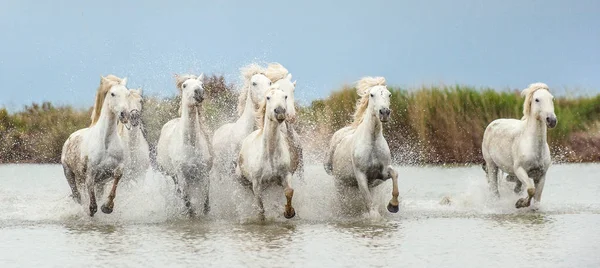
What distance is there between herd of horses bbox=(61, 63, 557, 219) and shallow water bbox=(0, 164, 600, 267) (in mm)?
269

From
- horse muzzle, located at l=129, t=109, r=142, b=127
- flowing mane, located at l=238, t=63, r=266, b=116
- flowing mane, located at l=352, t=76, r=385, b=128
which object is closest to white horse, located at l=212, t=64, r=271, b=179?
flowing mane, located at l=238, t=63, r=266, b=116

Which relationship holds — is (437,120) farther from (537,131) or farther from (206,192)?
(206,192)

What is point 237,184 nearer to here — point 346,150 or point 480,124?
point 346,150

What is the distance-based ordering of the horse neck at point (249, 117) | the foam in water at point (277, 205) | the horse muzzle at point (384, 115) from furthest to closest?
the horse neck at point (249, 117) → the foam in water at point (277, 205) → the horse muzzle at point (384, 115)

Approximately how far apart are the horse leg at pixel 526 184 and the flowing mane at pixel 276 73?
2957 mm

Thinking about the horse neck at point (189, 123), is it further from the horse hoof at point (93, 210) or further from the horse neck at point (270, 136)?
the horse hoof at point (93, 210)

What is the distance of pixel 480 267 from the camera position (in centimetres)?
840

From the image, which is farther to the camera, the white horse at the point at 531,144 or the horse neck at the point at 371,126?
the white horse at the point at 531,144

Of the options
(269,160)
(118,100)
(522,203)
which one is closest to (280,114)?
(269,160)

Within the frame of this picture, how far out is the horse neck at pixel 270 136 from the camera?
1173 centimetres

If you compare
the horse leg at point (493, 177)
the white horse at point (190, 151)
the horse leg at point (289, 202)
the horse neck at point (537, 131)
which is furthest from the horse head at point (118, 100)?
the horse leg at point (493, 177)

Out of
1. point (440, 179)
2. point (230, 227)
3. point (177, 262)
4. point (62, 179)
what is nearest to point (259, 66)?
point (230, 227)

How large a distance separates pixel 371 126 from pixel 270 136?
111cm

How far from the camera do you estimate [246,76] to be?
13.6 meters
